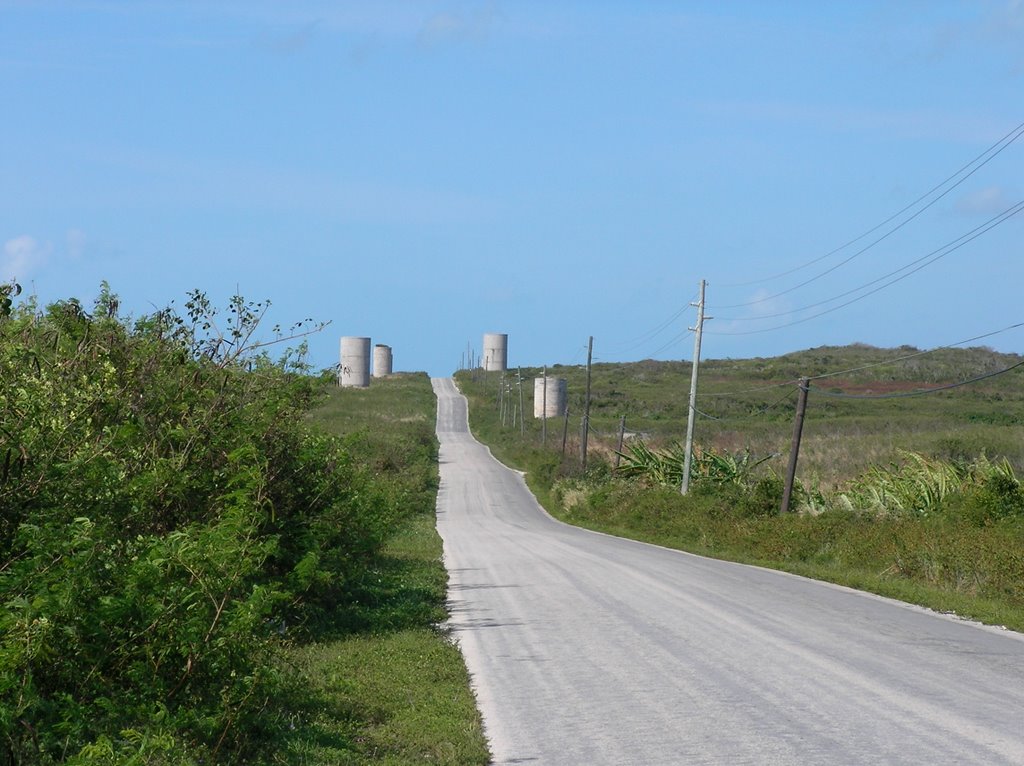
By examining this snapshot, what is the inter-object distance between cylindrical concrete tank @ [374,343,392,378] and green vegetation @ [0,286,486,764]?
14321 centimetres

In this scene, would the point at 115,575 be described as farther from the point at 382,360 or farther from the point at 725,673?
the point at 382,360

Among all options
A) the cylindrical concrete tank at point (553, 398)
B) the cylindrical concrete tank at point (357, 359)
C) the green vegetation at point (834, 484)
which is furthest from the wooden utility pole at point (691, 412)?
the cylindrical concrete tank at point (357, 359)

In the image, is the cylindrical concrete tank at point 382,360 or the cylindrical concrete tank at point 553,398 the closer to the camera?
the cylindrical concrete tank at point 553,398

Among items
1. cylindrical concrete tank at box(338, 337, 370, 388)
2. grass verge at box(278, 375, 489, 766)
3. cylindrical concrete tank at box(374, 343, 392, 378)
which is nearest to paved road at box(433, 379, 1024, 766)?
grass verge at box(278, 375, 489, 766)

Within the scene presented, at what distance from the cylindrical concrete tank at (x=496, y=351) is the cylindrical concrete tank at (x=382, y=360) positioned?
13910mm

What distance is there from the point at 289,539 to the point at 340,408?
8331 cm

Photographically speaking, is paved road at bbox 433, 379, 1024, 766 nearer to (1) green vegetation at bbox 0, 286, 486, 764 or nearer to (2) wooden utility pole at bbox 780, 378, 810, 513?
(1) green vegetation at bbox 0, 286, 486, 764

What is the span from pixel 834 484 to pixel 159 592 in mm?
33173

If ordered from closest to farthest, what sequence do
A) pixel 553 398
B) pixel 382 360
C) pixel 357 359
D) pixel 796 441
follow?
pixel 796 441 < pixel 553 398 < pixel 357 359 < pixel 382 360

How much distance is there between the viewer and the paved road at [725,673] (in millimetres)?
8703

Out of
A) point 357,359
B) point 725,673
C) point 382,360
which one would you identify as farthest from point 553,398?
point 725,673

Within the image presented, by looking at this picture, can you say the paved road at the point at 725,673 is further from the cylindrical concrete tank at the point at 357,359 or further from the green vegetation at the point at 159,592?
the cylindrical concrete tank at the point at 357,359

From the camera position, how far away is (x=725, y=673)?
11664mm

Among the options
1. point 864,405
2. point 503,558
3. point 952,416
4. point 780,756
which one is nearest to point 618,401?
point 864,405
